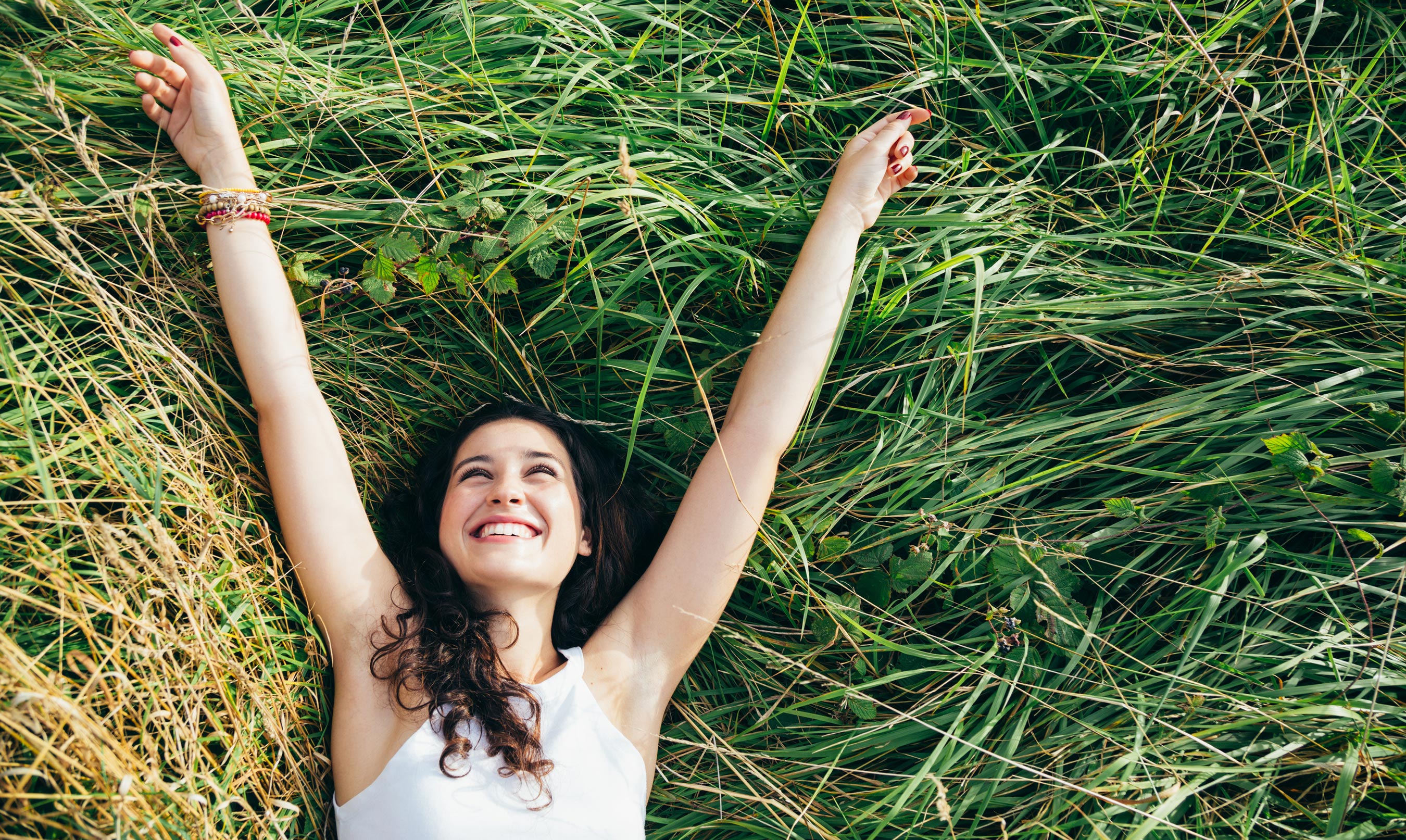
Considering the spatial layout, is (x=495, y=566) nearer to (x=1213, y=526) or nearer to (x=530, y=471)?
(x=530, y=471)

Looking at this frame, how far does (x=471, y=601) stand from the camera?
8.57 feet

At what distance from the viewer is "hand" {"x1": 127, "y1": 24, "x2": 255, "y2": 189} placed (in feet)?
8.46

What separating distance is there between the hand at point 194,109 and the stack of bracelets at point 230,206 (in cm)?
7

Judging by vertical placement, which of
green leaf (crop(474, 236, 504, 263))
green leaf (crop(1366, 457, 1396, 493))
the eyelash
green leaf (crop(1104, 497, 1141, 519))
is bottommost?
green leaf (crop(1104, 497, 1141, 519))

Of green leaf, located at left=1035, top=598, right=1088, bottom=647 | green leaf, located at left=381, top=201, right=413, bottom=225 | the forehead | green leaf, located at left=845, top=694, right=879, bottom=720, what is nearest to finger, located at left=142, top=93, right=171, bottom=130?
green leaf, located at left=381, top=201, right=413, bottom=225

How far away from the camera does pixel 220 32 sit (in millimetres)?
2951

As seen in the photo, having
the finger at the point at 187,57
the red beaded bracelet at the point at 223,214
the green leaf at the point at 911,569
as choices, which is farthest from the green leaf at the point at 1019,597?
the finger at the point at 187,57

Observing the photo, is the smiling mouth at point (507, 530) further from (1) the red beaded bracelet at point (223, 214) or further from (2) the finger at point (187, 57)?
(2) the finger at point (187, 57)

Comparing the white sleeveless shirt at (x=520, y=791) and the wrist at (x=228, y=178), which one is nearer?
the white sleeveless shirt at (x=520, y=791)

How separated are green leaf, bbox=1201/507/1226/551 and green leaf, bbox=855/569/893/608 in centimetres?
97

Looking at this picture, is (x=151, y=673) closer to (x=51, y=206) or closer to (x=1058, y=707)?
(x=51, y=206)

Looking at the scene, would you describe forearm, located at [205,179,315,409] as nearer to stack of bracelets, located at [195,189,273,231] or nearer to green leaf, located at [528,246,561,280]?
stack of bracelets, located at [195,189,273,231]

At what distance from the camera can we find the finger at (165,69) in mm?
2611

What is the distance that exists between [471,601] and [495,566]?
0.96 feet
